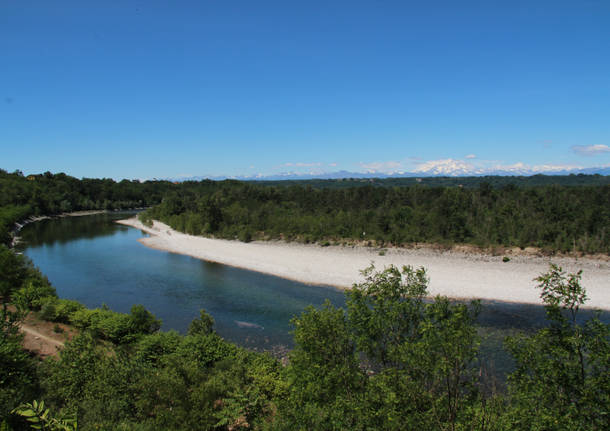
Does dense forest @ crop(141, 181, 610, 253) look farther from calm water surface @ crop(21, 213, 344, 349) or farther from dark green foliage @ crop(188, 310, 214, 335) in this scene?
dark green foliage @ crop(188, 310, 214, 335)

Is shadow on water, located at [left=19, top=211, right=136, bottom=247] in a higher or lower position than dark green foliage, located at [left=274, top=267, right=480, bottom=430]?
lower

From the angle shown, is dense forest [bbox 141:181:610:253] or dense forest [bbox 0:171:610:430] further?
dense forest [bbox 141:181:610:253]

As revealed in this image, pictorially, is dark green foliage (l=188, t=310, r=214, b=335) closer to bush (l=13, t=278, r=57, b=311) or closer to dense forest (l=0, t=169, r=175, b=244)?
bush (l=13, t=278, r=57, b=311)

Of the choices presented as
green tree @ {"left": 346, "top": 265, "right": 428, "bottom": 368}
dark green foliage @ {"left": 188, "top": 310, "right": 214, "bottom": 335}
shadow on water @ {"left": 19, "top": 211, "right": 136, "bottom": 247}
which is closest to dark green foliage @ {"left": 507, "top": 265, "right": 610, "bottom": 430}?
green tree @ {"left": 346, "top": 265, "right": 428, "bottom": 368}

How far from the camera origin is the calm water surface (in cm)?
2744

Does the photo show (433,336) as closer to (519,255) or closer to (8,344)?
(8,344)

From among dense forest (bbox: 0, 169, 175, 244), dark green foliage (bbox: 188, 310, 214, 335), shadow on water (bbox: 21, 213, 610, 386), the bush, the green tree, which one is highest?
dense forest (bbox: 0, 169, 175, 244)

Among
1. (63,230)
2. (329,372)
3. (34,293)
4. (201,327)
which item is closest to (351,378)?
(329,372)

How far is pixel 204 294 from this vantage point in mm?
35312

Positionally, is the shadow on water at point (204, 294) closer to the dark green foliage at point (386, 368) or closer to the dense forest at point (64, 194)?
the dark green foliage at point (386, 368)

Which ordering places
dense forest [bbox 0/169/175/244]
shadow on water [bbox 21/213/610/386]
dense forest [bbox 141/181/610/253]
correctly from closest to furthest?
shadow on water [bbox 21/213/610/386], dense forest [bbox 141/181/610/253], dense forest [bbox 0/169/175/244]

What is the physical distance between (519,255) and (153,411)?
48.4m

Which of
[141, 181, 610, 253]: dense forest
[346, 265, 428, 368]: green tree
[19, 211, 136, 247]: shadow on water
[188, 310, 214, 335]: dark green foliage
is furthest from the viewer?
[19, 211, 136, 247]: shadow on water

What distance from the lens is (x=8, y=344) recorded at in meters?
11.2
